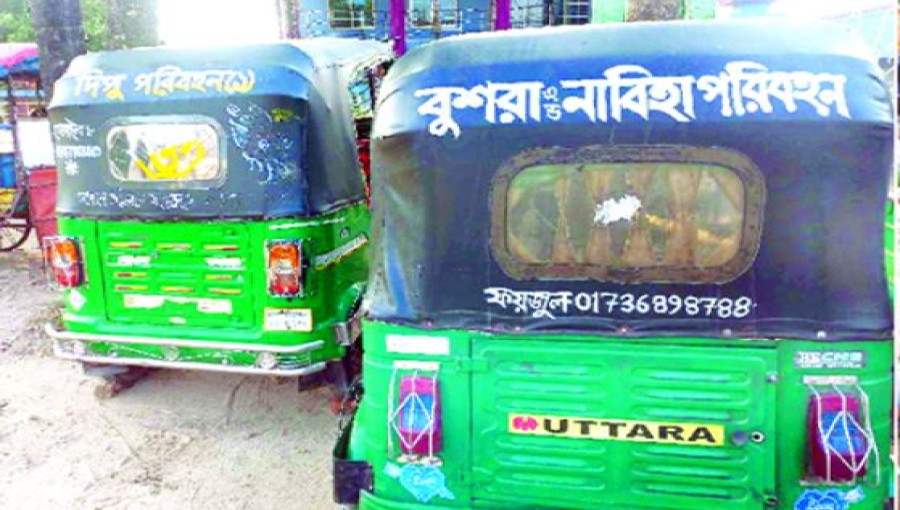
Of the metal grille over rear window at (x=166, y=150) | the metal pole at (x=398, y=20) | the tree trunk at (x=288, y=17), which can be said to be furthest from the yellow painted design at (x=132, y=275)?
the metal pole at (x=398, y=20)

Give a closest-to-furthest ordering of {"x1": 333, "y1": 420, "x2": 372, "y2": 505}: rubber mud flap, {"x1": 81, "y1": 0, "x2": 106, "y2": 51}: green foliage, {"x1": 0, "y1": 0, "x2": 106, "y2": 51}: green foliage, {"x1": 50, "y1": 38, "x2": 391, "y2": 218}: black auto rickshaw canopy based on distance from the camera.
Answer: {"x1": 333, "y1": 420, "x2": 372, "y2": 505}: rubber mud flap
{"x1": 50, "y1": 38, "x2": 391, "y2": 218}: black auto rickshaw canopy
{"x1": 81, "y1": 0, "x2": 106, "y2": 51}: green foliage
{"x1": 0, "y1": 0, "x2": 106, "y2": 51}: green foliage

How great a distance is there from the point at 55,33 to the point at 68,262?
4.94 metres

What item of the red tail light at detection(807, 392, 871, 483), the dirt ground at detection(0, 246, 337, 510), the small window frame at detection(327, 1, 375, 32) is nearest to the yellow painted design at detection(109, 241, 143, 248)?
the dirt ground at detection(0, 246, 337, 510)

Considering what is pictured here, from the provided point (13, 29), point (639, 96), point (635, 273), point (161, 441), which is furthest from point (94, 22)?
point (635, 273)

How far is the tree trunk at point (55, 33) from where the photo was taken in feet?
30.2

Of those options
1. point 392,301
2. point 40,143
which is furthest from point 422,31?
point 392,301

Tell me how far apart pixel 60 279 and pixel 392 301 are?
139 inches

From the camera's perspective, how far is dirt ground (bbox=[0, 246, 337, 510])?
15.1ft

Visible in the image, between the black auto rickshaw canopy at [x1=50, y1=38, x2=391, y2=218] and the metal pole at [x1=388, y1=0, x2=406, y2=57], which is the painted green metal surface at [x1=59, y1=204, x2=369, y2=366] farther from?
the metal pole at [x1=388, y1=0, x2=406, y2=57]

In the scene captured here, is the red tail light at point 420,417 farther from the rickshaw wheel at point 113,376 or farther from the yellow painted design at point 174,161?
the rickshaw wheel at point 113,376

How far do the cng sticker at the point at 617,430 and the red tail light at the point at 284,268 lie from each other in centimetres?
246

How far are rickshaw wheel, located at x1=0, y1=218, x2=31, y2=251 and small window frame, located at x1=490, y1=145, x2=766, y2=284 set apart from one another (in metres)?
9.31

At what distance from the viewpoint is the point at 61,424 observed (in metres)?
5.65

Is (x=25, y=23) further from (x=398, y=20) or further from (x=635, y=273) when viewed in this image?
(x=635, y=273)
